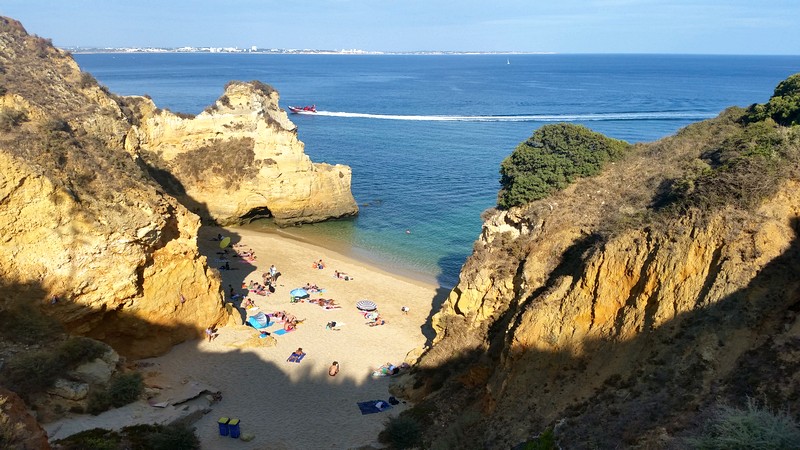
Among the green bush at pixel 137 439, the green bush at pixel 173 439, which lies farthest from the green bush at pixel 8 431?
the green bush at pixel 173 439

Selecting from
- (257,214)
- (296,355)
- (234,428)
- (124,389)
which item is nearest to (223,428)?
(234,428)

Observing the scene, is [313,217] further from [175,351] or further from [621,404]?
[621,404]

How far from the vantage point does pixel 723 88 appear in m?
128

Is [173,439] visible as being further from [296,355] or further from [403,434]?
[296,355]

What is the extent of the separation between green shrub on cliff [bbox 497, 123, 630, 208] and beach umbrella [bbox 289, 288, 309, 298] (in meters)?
12.1

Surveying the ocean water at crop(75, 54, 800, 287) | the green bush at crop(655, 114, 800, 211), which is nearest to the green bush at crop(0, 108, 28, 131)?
the ocean water at crop(75, 54, 800, 287)

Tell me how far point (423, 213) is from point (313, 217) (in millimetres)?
8446

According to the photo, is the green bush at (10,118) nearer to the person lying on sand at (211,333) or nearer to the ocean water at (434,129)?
the person lying on sand at (211,333)

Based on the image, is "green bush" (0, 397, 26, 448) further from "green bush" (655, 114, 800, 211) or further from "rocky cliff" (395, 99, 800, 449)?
"green bush" (655, 114, 800, 211)

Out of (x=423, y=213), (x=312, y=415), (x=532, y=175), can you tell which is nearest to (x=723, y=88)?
(x=423, y=213)

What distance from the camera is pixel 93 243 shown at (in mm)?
18750

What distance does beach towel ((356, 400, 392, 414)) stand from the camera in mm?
18109

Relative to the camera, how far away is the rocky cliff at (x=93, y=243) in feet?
58.2

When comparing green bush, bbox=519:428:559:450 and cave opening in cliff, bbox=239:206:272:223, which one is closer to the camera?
green bush, bbox=519:428:559:450
